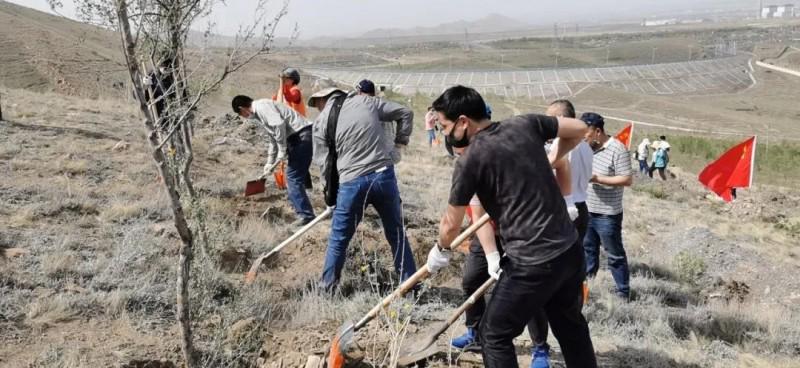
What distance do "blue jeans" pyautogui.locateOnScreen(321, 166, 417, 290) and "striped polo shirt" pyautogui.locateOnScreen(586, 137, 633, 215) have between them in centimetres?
169

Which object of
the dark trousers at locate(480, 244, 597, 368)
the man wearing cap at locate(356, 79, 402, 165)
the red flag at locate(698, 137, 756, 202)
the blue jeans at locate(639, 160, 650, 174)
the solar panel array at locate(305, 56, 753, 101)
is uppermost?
the man wearing cap at locate(356, 79, 402, 165)

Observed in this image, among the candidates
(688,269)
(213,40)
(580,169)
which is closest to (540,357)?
(580,169)

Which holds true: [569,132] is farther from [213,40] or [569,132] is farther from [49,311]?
[49,311]

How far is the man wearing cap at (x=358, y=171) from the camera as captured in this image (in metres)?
4.61

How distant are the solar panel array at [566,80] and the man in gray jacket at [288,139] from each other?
43.8 metres

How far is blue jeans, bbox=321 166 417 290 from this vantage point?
4.59m

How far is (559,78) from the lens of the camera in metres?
56.6

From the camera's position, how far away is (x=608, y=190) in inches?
209

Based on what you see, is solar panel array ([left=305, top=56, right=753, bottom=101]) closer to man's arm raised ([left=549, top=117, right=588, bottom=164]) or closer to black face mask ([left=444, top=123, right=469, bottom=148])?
man's arm raised ([left=549, top=117, right=588, bottom=164])

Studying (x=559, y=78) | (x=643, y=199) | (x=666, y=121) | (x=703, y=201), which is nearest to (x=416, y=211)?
(x=643, y=199)

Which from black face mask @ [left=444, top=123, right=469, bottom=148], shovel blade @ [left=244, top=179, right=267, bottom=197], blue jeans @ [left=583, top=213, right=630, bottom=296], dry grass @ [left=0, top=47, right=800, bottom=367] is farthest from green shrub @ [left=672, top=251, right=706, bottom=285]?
black face mask @ [left=444, top=123, right=469, bottom=148]

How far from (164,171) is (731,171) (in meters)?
9.11

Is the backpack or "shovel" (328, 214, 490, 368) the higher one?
the backpack

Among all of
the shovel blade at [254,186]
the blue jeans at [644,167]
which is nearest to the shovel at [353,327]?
the shovel blade at [254,186]
